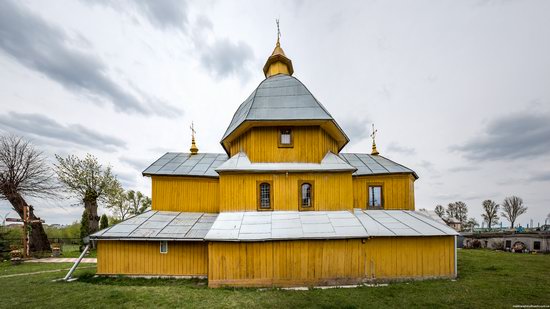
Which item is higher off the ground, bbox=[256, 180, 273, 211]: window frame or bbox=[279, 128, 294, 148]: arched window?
bbox=[279, 128, 294, 148]: arched window

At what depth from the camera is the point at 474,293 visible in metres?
9.55

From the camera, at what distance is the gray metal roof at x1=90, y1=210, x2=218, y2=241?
40.2 feet

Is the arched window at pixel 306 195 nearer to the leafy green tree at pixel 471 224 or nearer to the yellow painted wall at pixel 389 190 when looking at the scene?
the yellow painted wall at pixel 389 190

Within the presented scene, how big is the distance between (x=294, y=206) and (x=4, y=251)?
2284 cm

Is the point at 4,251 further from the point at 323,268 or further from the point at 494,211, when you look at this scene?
the point at 494,211

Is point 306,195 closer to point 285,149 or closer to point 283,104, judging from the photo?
point 285,149

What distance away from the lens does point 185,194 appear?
1524cm

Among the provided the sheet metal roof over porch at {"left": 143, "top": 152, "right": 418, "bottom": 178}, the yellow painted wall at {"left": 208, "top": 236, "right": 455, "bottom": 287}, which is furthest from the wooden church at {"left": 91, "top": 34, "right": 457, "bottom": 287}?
the sheet metal roof over porch at {"left": 143, "top": 152, "right": 418, "bottom": 178}

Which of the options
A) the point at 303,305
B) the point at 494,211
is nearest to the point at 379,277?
the point at 303,305

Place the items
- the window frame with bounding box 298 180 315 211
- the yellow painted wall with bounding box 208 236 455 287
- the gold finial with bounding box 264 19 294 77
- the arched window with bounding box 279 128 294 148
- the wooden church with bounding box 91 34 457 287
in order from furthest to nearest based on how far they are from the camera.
Result: the gold finial with bounding box 264 19 294 77 < the arched window with bounding box 279 128 294 148 < the window frame with bounding box 298 180 315 211 < the wooden church with bounding box 91 34 457 287 < the yellow painted wall with bounding box 208 236 455 287

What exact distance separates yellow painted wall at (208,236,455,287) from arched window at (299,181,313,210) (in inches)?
82.9

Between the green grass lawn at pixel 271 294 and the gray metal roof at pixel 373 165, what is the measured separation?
634 centimetres

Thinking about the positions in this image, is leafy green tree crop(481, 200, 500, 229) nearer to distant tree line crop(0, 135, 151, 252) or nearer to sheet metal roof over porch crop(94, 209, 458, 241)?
sheet metal roof over porch crop(94, 209, 458, 241)

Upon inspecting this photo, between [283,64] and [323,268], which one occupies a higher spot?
[283,64]
